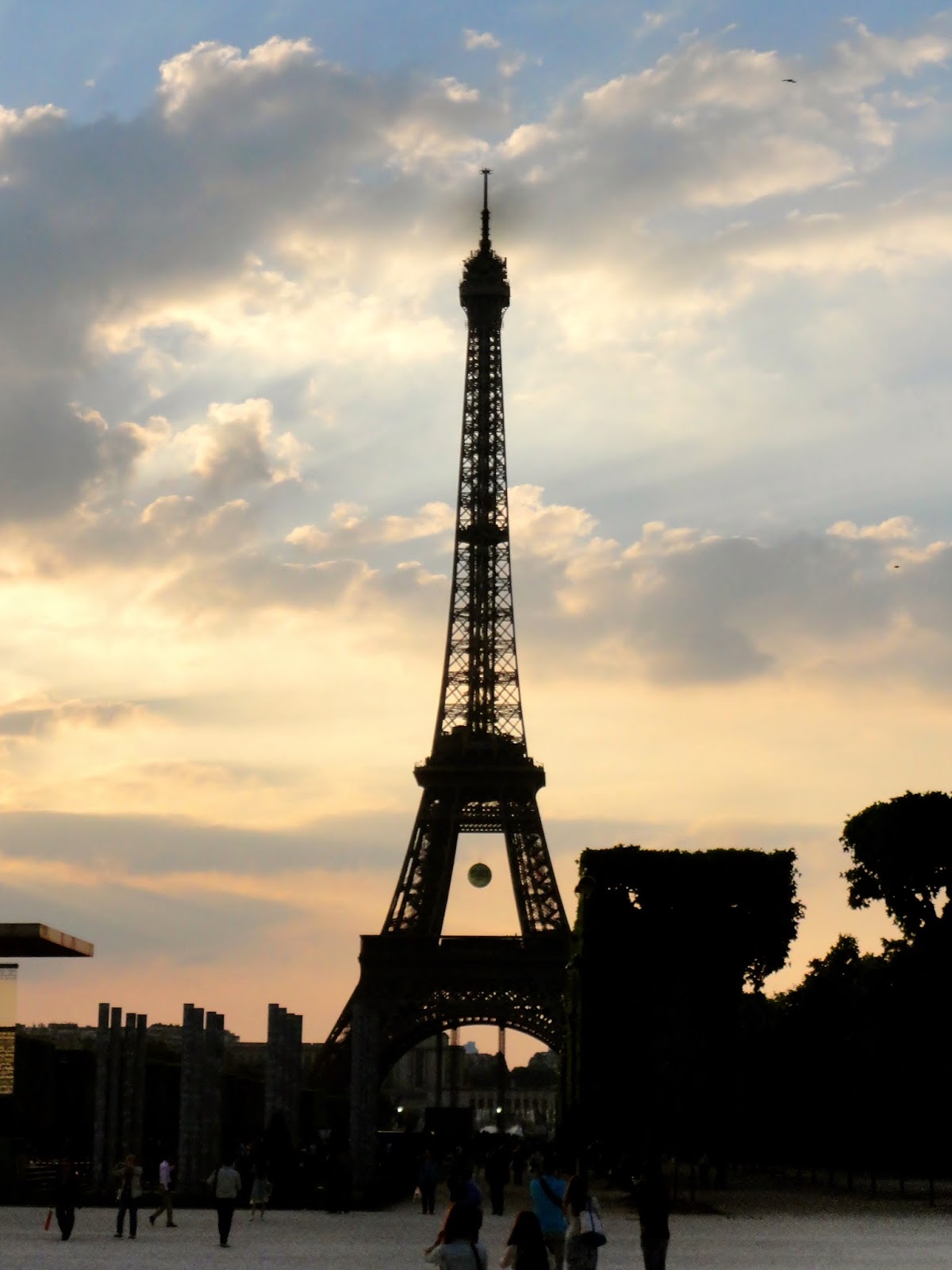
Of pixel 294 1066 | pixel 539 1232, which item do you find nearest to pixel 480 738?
pixel 294 1066

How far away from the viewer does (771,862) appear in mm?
62500

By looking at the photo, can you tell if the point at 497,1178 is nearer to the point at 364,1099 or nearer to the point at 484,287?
the point at 364,1099

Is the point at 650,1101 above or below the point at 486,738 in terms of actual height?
below

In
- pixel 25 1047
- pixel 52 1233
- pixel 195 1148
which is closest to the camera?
pixel 52 1233

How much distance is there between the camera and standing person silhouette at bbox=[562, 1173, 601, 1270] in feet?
60.2

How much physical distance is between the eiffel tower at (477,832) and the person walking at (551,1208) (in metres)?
64.7

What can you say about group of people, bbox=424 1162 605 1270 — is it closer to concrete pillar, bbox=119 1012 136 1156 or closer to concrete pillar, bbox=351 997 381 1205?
concrete pillar, bbox=351 997 381 1205

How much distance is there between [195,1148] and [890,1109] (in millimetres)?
19230

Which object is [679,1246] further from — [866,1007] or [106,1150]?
[866,1007]

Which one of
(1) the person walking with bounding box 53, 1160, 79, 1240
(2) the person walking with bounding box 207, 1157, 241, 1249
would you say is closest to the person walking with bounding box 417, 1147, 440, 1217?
(2) the person walking with bounding box 207, 1157, 241, 1249

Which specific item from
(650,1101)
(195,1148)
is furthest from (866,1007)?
(195,1148)

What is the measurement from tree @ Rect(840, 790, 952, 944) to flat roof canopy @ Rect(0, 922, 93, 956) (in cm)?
2318

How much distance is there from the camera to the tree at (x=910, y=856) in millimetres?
56875

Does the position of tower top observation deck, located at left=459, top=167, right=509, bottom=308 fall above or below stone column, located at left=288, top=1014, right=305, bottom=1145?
above
